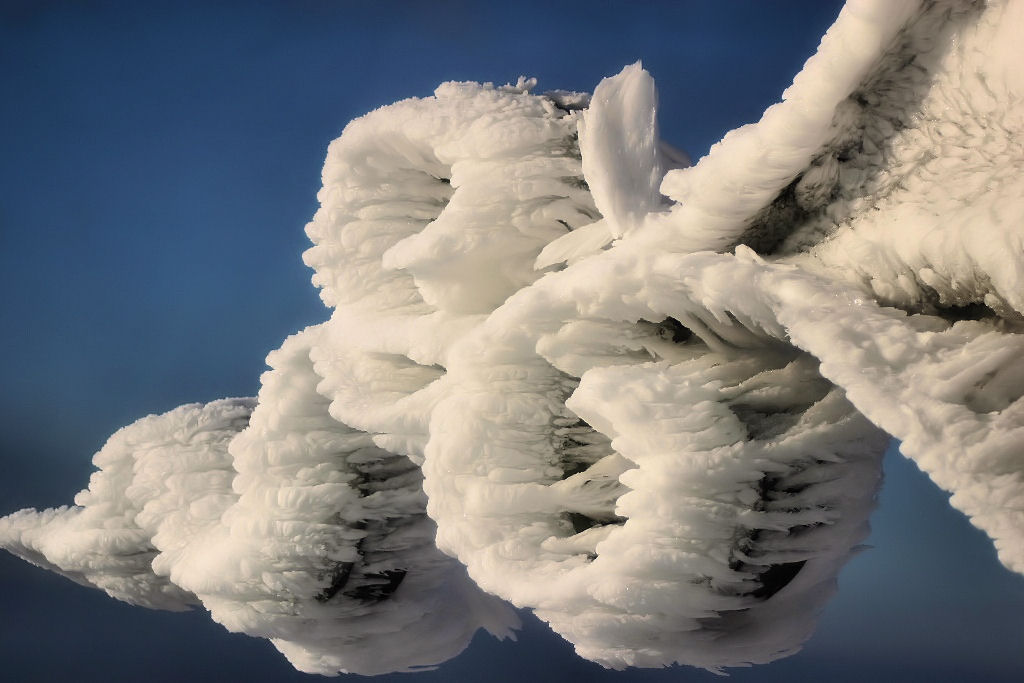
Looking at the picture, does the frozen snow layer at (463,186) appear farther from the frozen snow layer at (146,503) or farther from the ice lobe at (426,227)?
the frozen snow layer at (146,503)

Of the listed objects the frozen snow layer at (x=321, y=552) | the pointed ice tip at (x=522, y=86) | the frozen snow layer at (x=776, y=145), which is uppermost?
the pointed ice tip at (x=522, y=86)

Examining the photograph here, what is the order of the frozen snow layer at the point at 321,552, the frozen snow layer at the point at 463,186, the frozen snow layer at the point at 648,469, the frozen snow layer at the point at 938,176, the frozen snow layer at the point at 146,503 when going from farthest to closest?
the frozen snow layer at the point at 146,503
the frozen snow layer at the point at 321,552
the frozen snow layer at the point at 463,186
the frozen snow layer at the point at 648,469
the frozen snow layer at the point at 938,176

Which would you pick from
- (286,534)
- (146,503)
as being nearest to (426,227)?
(286,534)

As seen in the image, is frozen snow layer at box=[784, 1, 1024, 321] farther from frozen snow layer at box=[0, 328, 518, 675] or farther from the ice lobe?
frozen snow layer at box=[0, 328, 518, 675]

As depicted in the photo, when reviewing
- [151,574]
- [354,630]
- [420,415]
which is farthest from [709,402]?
[151,574]

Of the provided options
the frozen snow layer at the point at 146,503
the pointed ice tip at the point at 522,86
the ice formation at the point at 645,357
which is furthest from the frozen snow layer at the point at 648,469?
the frozen snow layer at the point at 146,503

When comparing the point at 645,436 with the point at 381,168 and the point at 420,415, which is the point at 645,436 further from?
the point at 381,168

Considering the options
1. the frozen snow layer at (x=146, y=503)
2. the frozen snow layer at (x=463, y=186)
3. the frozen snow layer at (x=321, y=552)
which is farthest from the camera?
the frozen snow layer at (x=146, y=503)
